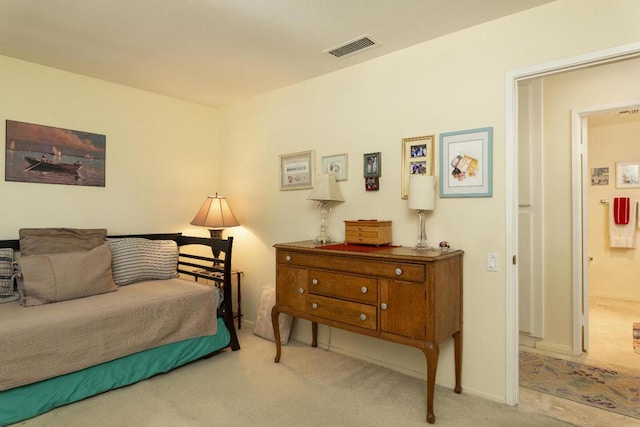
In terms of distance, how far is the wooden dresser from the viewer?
2.09 metres

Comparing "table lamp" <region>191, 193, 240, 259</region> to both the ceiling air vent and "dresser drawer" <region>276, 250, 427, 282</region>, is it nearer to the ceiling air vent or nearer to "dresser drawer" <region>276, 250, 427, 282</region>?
"dresser drawer" <region>276, 250, 427, 282</region>

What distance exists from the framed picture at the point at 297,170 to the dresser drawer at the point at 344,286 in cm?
103

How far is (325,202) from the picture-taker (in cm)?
314

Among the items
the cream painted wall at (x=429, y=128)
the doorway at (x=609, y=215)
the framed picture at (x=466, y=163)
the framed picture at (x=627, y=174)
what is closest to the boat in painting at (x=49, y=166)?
the cream painted wall at (x=429, y=128)

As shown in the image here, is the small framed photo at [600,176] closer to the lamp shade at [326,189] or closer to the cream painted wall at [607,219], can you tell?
the cream painted wall at [607,219]

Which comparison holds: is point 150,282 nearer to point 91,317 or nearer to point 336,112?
point 91,317

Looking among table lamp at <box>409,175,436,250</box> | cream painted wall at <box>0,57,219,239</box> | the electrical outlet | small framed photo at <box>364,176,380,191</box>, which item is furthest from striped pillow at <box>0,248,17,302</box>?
the electrical outlet

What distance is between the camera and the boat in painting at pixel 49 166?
2998 mm

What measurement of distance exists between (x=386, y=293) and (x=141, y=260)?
6.99 ft

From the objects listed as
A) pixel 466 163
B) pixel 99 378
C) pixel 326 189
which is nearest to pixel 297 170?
pixel 326 189

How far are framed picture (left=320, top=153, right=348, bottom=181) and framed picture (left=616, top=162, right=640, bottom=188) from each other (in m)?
4.22

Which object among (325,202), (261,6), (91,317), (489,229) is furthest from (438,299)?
(91,317)

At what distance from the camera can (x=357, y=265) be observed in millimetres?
2373

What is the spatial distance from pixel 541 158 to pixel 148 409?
3.51 m
